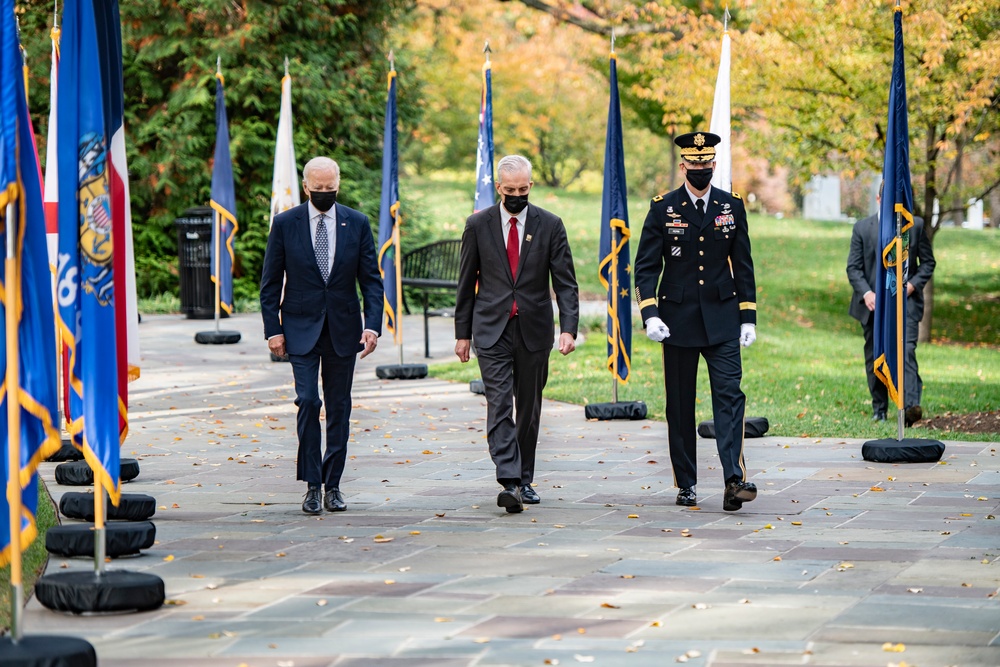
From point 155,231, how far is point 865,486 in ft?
58.0

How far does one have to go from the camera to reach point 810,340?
19656 mm

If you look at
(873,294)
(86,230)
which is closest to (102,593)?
(86,230)

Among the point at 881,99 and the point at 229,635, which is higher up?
the point at 881,99

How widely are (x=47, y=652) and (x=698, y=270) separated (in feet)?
14.7

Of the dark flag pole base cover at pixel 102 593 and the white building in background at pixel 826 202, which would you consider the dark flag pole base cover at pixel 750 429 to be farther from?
the white building in background at pixel 826 202

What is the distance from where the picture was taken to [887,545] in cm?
670

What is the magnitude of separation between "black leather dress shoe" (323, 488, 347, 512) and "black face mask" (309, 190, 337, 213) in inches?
62.6

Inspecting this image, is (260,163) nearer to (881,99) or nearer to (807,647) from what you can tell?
(881,99)

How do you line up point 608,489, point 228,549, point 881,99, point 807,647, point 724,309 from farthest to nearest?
point 881,99 < point 608,489 < point 724,309 < point 228,549 < point 807,647

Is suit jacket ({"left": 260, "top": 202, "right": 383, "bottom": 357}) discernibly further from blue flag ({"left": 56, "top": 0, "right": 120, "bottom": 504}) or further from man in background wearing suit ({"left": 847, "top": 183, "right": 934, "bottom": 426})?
man in background wearing suit ({"left": 847, "top": 183, "right": 934, "bottom": 426})

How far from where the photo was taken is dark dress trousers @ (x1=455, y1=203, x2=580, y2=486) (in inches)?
307

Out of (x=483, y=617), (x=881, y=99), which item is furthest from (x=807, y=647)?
(x=881, y=99)

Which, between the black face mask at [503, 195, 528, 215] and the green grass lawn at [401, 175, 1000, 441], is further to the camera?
the green grass lawn at [401, 175, 1000, 441]

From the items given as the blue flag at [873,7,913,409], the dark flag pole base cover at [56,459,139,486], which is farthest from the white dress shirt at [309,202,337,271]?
the blue flag at [873,7,913,409]
